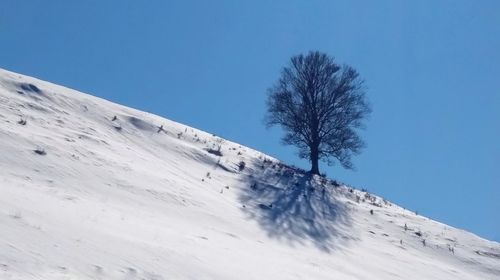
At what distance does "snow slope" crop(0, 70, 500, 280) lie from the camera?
855cm

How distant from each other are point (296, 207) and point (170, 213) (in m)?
6.30

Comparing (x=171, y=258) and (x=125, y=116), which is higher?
(x=125, y=116)

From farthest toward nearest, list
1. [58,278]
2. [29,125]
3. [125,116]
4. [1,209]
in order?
[125,116] → [29,125] → [1,209] → [58,278]

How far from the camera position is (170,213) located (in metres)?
12.4

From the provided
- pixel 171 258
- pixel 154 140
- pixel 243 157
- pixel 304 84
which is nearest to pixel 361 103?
pixel 304 84

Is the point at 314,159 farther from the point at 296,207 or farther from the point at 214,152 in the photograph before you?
the point at 296,207

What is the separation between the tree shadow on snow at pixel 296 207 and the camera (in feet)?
49.5

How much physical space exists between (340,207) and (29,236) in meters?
13.0

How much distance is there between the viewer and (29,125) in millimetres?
15047

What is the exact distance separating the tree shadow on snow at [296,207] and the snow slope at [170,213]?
66mm

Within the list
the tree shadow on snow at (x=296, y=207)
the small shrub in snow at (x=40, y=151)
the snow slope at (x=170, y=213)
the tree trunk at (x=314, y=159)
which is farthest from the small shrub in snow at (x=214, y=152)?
the small shrub in snow at (x=40, y=151)

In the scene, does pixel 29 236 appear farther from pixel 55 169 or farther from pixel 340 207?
pixel 340 207

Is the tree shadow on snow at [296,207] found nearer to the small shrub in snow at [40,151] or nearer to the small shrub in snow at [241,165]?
the small shrub in snow at [241,165]

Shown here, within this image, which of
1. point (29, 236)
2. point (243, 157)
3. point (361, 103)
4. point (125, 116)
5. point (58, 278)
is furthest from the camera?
point (361, 103)
